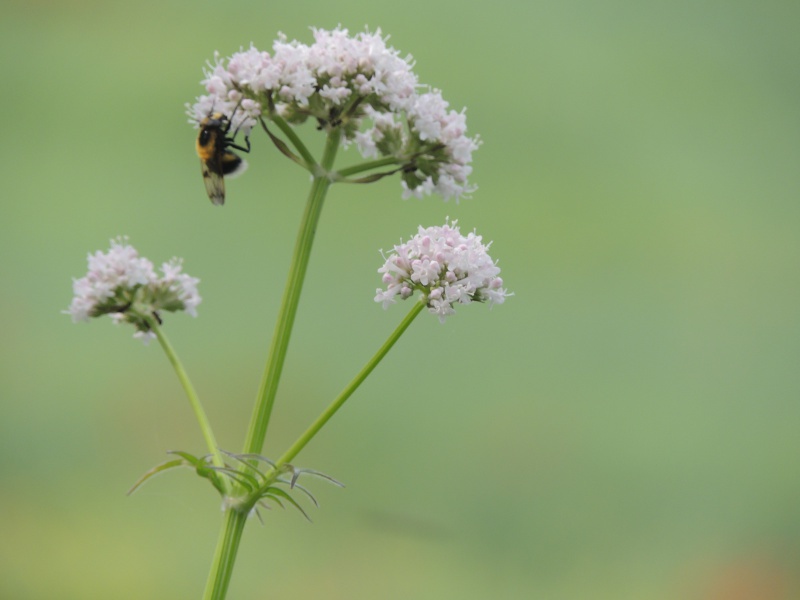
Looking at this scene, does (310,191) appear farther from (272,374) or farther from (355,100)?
(272,374)

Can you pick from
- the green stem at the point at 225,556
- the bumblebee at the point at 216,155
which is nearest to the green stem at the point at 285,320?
the green stem at the point at 225,556

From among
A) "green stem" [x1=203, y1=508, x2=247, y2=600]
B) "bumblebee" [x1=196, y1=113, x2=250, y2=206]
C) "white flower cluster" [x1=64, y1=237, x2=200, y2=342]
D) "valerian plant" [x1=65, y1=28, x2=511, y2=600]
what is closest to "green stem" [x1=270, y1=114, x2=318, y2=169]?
"valerian plant" [x1=65, y1=28, x2=511, y2=600]

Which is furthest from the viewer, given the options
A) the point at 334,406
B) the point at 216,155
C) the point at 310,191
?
the point at 216,155

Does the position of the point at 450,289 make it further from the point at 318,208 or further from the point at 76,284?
the point at 76,284

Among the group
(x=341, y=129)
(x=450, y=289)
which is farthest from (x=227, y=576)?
(x=341, y=129)

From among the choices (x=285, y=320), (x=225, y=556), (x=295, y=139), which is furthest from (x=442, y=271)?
(x=225, y=556)

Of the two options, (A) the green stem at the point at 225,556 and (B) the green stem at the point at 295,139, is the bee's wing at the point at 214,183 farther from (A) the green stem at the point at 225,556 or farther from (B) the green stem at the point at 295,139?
(A) the green stem at the point at 225,556

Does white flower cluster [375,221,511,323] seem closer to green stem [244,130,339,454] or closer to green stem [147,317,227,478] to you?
green stem [244,130,339,454]
